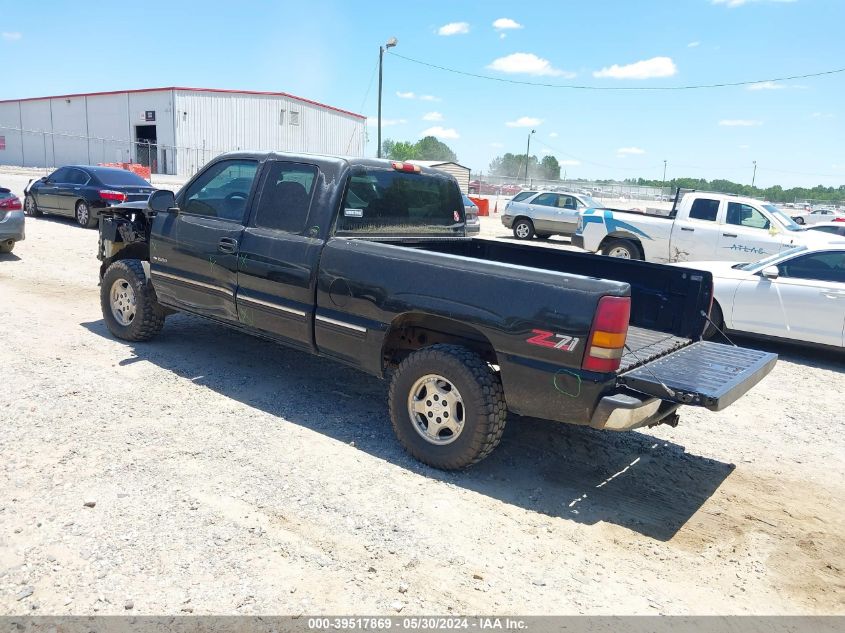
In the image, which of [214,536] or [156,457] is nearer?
[214,536]

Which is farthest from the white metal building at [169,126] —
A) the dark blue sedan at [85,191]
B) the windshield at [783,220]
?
the windshield at [783,220]

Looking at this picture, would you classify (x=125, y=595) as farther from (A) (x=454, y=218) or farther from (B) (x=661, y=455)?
(A) (x=454, y=218)

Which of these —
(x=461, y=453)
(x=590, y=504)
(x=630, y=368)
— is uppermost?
(x=630, y=368)

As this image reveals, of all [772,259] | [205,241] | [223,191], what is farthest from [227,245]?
[772,259]

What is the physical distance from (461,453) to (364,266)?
1433 mm

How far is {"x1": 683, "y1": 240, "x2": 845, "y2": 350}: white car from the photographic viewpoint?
7.55 meters

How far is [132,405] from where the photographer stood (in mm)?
5121

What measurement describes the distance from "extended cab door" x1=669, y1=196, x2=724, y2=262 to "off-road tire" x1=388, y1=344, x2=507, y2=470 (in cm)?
999

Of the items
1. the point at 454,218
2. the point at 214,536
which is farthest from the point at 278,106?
the point at 214,536

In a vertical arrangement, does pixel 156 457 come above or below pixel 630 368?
below

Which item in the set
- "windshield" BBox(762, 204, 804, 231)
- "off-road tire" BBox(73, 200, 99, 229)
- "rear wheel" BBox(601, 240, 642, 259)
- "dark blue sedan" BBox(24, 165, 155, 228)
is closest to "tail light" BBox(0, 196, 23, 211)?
"dark blue sedan" BBox(24, 165, 155, 228)

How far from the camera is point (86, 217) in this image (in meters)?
15.6

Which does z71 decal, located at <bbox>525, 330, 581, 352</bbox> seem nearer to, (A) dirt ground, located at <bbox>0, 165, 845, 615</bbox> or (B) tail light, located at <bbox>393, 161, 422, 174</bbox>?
(A) dirt ground, located at <bbox>0, 165, 845, 615</bbox>

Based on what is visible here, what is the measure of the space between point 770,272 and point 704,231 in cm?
518
